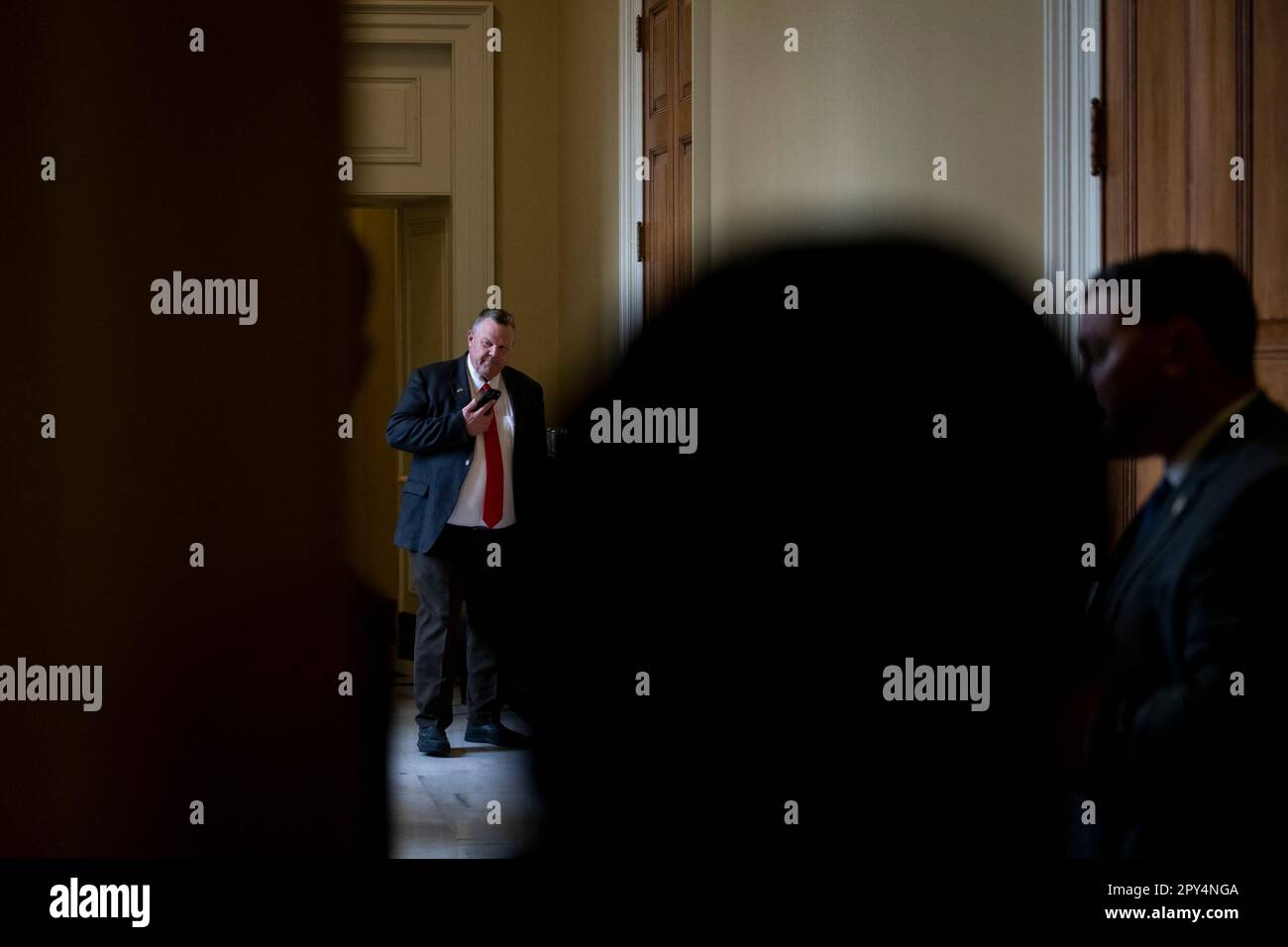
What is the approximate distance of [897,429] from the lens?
33.9 inches

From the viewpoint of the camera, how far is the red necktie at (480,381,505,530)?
156cm

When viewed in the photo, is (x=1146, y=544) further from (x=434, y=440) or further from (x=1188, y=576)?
(x=434, y=440)

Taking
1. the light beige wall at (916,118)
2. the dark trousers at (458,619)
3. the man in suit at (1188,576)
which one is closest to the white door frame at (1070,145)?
the light beige wall at (916,118)

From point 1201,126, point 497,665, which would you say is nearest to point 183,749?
point 1201,126

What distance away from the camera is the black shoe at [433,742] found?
2004mm

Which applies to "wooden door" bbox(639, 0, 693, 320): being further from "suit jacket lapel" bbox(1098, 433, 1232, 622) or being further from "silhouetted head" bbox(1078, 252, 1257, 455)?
"suit jacket lapel" bbox(1098, 433, 1232, 622)

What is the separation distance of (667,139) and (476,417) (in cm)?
73

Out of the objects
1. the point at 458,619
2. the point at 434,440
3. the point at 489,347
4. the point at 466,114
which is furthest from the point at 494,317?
the point at 466,114

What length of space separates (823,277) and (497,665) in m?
1.52

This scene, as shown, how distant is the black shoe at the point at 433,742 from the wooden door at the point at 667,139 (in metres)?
0.80

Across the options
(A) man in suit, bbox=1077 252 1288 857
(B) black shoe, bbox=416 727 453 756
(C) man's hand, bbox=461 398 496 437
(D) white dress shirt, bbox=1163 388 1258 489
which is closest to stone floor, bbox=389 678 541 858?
(B) black shoe, bbox=416 727 453 756

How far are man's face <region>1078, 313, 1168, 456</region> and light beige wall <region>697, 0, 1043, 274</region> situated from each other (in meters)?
0.30

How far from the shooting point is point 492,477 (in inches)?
65.2

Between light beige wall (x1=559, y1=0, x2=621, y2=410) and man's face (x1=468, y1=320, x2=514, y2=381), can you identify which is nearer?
man's face (x1=468, y1=320, x2=514, y2=381)
